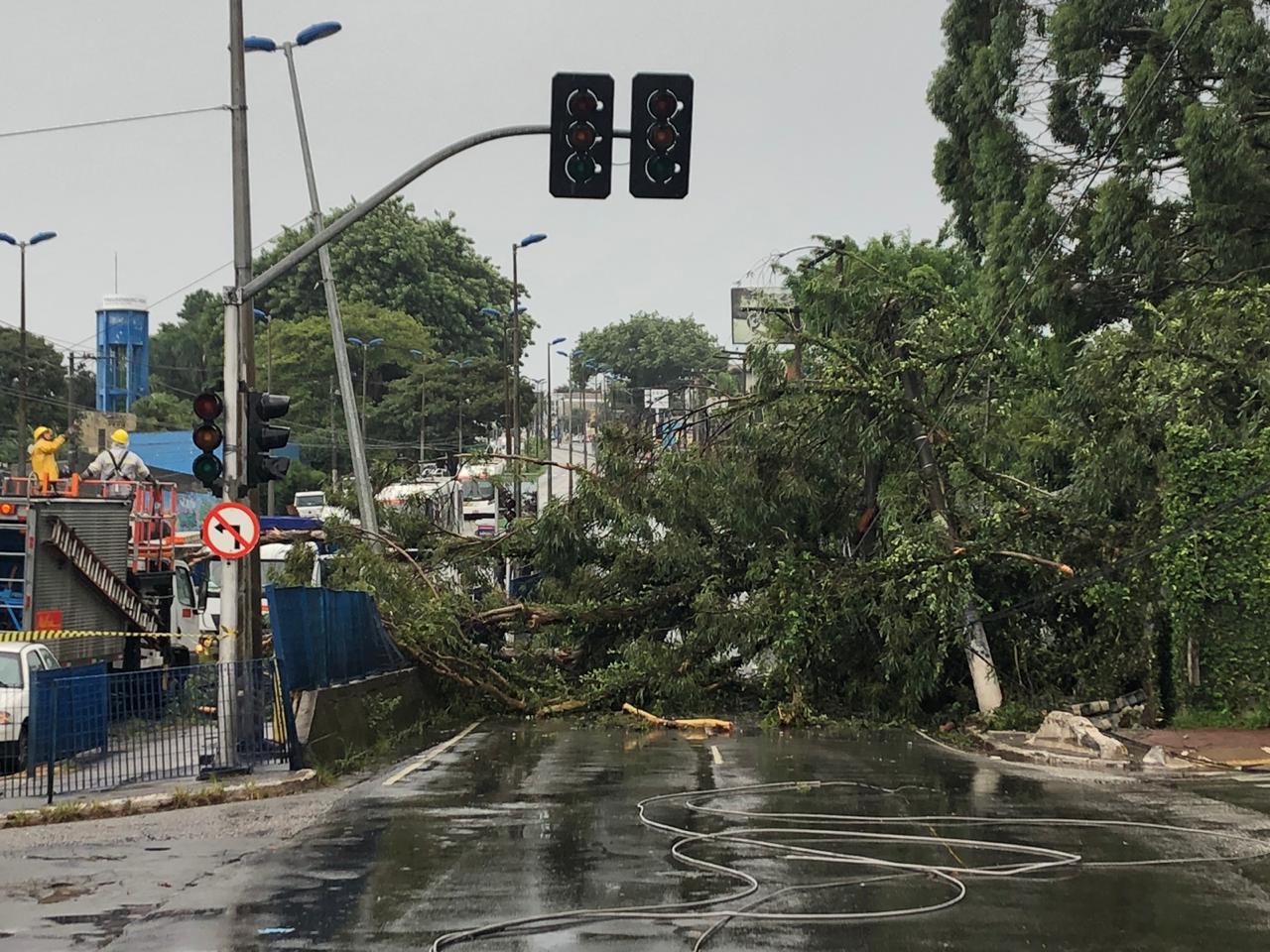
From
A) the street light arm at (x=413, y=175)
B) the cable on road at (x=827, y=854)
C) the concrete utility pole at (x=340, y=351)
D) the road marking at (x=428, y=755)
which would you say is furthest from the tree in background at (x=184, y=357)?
the cable on road at (x=827, y=854)

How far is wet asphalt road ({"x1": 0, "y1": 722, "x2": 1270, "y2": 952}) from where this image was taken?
8.27m

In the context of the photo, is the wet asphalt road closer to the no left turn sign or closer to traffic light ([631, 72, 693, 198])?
the no left turn sign

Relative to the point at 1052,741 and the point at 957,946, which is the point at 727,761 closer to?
the point at 1052,741

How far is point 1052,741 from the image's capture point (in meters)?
18.7

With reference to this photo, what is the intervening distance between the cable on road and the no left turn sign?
17.5 ft

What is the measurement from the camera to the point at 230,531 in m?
15.3

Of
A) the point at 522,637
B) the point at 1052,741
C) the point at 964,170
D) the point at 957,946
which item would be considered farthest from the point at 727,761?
the point at 964,170

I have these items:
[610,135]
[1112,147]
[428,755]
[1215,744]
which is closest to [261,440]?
[428,755]

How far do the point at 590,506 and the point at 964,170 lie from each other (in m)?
13.6

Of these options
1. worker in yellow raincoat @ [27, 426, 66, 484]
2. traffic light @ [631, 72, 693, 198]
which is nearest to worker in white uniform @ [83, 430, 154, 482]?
worker in yellow raincoat @ [27, 426, 66, 484]

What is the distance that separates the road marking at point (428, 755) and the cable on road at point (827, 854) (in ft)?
11.1

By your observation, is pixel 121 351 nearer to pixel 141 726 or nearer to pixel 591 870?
pixel 141 726

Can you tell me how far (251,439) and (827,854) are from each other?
823 centimetres

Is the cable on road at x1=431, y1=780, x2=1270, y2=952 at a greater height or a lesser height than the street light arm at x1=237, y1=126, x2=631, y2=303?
lesser
